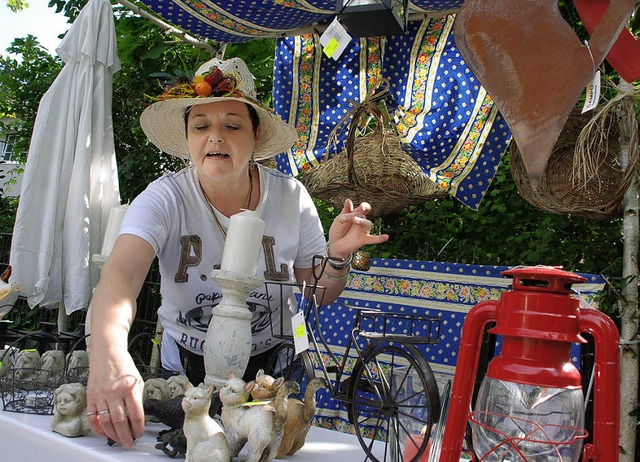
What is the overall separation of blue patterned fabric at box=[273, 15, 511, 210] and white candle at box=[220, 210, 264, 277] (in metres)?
1.99

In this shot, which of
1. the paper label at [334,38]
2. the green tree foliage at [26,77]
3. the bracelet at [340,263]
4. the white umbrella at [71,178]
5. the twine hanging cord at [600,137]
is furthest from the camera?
the green tree foliage at [26,77]

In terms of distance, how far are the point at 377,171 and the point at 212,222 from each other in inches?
65.7

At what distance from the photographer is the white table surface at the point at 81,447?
3.89ft

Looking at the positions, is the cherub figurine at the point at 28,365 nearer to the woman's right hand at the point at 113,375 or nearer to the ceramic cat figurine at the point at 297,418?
the woman's right hand at the point at 113,375

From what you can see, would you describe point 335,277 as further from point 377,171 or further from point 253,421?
point 377,171

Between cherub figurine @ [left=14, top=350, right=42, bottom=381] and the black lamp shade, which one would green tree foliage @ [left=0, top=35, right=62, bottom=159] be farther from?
cherub figurine @ [left=14, top=350, right=42, bottom=381]

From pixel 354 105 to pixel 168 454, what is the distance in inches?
99.6

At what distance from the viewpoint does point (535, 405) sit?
803mm

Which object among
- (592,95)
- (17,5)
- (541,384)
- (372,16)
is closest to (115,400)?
(541,384)

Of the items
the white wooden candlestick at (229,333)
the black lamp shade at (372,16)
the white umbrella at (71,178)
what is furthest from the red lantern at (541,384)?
the white umbrella at (71,178)

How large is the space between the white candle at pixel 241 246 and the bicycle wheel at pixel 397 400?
0.33 meters

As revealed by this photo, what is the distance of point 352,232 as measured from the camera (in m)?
1.56

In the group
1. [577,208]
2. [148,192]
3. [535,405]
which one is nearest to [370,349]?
[535,405]

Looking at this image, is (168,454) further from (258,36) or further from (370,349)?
(258,36)
